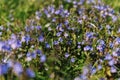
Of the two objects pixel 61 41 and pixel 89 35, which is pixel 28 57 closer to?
pixel 61 41

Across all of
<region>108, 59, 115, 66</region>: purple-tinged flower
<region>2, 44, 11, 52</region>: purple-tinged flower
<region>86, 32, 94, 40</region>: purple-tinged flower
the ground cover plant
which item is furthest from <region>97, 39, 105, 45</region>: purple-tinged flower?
<region>2, 44, 11, 52</region>: purple-tinged flower

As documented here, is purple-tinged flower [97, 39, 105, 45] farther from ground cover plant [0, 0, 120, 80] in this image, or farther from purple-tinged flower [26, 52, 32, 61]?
purple-tinged flower [26, 52, 32, 61]

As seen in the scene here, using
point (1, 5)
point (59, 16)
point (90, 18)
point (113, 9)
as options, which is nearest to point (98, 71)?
point (90, 18)

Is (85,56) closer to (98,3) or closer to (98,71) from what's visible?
(98,71)

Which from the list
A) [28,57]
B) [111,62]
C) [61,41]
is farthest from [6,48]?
[111,62]

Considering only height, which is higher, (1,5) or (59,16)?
(1,5)

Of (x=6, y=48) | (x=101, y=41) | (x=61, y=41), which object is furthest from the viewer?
(x=61, y=41)

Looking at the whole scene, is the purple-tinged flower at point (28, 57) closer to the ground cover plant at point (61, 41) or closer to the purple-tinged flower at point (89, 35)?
the ground cover plant at point (61, 41)

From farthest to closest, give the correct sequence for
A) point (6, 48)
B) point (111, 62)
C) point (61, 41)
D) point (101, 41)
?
point (61, 41), point (101, 41), point (111, 62), point (6, 48)
